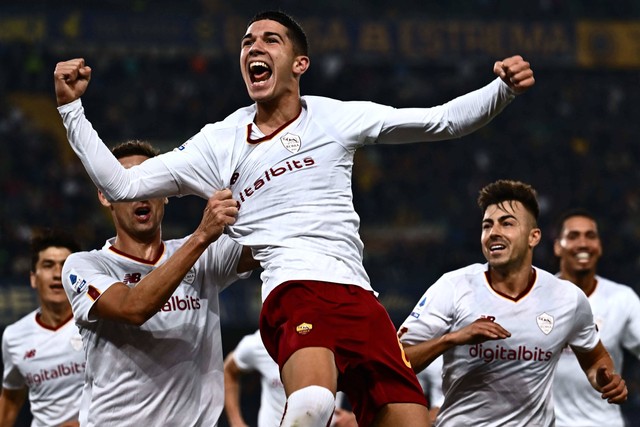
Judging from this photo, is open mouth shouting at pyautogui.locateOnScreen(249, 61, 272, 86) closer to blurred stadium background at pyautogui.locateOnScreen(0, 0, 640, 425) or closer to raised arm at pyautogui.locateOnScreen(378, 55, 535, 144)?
raised arm at pyautogui.locateOnScreen(378, 55, 535, 144)

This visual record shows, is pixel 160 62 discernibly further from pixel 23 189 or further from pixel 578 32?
pixel 578 32

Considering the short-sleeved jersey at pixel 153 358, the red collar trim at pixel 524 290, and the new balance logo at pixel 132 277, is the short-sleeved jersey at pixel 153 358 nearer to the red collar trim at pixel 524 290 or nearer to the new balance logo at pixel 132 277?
the new balance logo at pixel 132 277

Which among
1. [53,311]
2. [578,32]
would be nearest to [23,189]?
[53,311]

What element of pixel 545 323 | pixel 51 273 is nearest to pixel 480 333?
pixel 545 323

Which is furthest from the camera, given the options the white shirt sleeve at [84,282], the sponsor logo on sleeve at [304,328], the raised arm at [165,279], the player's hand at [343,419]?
the player's hand at [343,419]

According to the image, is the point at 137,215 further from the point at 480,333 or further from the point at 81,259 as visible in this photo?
the point at 480,333

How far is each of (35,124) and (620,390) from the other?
1559 cm

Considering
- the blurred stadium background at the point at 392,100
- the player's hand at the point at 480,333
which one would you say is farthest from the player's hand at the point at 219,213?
the blurred stadium background at the point at 392,100

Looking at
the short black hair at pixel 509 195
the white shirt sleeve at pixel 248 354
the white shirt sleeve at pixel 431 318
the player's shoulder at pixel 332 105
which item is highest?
the player's shoulder at pixel 332 105

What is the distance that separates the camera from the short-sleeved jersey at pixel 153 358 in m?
4.65

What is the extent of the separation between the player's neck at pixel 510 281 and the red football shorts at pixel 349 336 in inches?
60.8

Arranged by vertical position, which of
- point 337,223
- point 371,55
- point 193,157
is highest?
point 371,55

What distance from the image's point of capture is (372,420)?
3918 millimetres

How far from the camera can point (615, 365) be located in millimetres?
6719
